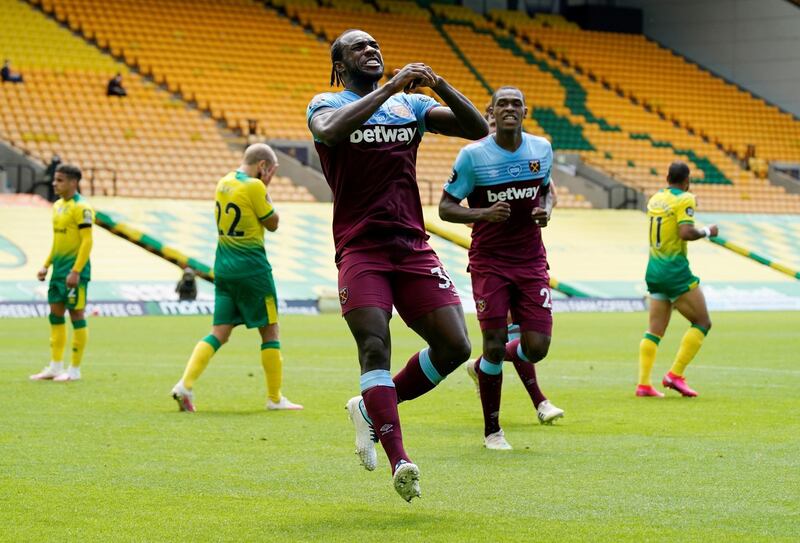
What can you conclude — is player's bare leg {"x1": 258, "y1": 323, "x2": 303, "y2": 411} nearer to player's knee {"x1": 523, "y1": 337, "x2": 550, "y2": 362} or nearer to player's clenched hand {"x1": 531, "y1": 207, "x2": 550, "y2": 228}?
player's knee {"x1": 523, "y1": 337, "x2": 550, "y2": 362}

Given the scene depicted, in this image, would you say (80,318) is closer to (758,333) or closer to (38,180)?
(758,333)

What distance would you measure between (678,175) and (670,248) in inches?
26.3

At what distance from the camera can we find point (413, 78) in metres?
6.40

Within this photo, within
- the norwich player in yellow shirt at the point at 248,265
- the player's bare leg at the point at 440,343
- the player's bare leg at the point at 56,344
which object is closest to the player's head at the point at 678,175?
the norwich player in yellow shirt at the point at 248,265

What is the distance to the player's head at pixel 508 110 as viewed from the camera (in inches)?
364

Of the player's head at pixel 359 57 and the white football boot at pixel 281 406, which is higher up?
the player's head at pixel 359 57

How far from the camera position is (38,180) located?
114ft

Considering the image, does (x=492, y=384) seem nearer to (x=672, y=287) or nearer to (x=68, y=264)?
(x=672, y=287)

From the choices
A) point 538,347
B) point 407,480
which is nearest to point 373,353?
point 407,480

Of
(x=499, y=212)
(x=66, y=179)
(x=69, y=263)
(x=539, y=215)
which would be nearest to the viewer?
(x=499, y=212)

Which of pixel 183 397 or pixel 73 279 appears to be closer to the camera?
pixel 183 397

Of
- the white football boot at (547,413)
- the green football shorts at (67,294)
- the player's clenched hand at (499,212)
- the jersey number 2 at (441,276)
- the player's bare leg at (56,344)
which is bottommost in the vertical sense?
the player's bare leg at (56,344)

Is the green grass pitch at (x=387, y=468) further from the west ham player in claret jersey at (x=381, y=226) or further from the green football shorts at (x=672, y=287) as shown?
the green football shorts at (x=672, y=287)

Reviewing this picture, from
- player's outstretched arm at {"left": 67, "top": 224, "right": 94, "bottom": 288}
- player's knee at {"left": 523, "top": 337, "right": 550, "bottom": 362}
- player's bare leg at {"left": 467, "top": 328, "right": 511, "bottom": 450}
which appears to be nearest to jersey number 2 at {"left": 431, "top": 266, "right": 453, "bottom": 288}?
player's bare leg at {"left": 467, "top": 328, "right": 511, "bottom": 450}
